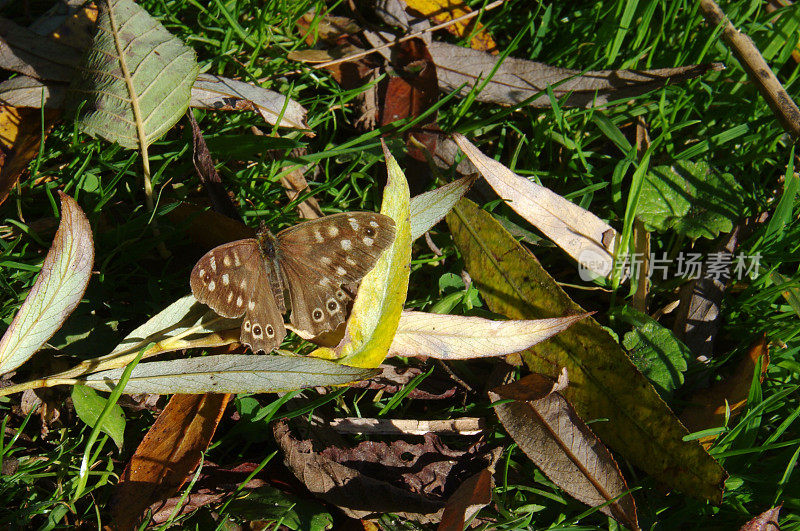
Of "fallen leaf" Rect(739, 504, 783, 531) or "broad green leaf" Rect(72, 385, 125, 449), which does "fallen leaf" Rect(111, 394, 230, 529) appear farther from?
"fallen leaf" Rect(739, 504, 783, 531)

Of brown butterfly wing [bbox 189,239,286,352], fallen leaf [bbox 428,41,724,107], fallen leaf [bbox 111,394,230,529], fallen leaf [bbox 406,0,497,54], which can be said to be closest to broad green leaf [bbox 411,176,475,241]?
brown butterfly wing [bbox 189,239,286,352]

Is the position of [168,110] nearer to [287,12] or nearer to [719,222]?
[287,12]

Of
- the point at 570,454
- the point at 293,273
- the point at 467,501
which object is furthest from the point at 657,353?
the point at 293,273

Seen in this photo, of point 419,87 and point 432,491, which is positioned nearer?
point 432,491

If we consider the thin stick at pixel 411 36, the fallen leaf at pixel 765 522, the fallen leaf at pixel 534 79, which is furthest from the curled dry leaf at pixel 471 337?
the thin stick at pixel 411 36

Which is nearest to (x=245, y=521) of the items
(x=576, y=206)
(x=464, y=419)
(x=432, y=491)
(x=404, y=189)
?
(x=432, y=491)

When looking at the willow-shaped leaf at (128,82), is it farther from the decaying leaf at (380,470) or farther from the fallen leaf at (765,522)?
the fallen leaf at (765,522)

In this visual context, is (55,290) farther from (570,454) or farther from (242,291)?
(570,454)

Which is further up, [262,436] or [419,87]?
[419,87]
